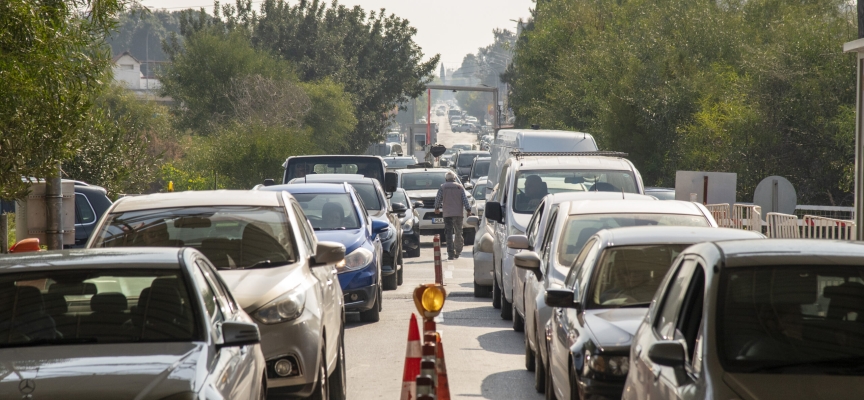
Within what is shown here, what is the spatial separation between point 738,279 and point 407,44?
7223 cm

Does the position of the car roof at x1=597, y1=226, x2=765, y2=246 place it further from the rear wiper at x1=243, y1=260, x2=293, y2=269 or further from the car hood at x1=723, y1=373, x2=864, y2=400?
the car hood at x1=723, y1=373, x2=864, y2=400

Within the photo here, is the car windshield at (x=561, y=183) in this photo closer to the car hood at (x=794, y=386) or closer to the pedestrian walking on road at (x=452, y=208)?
the pedestrian walking on road at (x=452, y=208)

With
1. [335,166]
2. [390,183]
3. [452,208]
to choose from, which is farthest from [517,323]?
[452,208]

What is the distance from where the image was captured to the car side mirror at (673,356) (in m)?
4.73

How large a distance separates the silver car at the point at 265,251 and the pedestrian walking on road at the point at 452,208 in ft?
48.7

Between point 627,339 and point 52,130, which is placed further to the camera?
point 52,130

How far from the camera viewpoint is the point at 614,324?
7250 mm

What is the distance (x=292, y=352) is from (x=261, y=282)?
718 mm

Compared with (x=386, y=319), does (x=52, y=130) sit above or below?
above

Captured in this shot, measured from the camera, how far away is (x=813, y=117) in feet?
97.3

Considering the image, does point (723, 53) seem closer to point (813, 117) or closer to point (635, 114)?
point (635, 114)

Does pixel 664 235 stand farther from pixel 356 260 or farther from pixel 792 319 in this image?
pixel 356 260

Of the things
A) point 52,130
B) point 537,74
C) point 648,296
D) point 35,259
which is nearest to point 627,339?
point 648,296

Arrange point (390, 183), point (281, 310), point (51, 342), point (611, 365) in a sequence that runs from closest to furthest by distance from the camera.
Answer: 1. point (51, 342)
2. point (611, 365)
3. point (281, 310)
4. point (390, 183)
